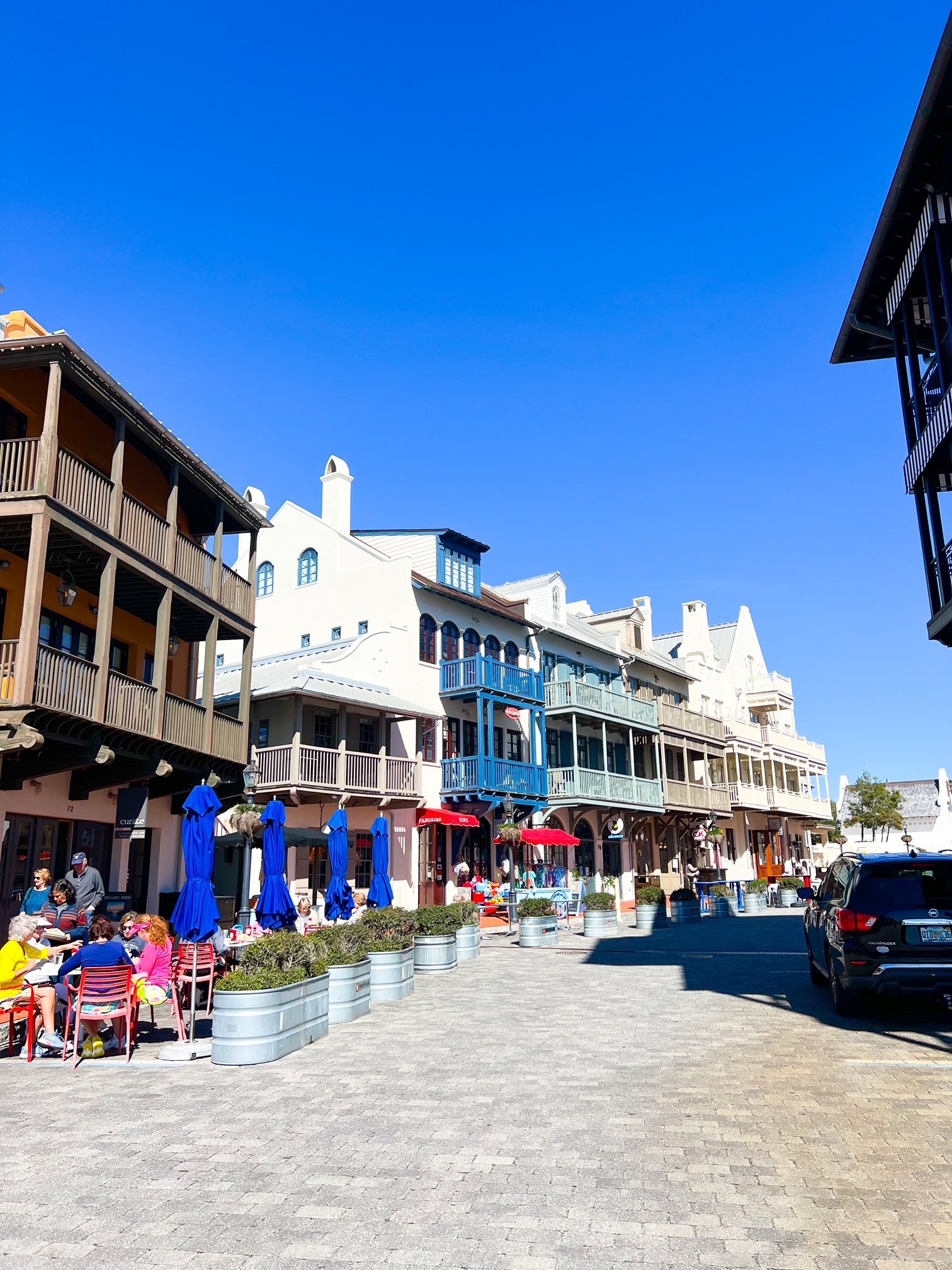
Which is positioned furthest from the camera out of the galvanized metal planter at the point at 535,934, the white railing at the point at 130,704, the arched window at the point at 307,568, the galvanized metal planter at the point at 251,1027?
the arched window at the point at 307,568

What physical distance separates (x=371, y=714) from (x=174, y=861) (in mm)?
7299

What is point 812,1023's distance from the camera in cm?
1009

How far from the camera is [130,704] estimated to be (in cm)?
1602

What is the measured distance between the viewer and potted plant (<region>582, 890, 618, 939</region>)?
22.7 m

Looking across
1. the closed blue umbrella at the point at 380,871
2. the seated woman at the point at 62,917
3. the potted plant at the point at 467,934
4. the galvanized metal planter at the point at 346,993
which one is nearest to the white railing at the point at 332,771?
the closed blue umbrella at the point at 380,871

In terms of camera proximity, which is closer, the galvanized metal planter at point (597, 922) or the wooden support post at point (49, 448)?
the wooden support post at point (49, 448)

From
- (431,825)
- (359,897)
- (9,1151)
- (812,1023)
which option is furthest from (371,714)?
(9,1151)

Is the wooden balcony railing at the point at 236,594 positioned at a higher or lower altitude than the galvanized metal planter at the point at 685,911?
higher

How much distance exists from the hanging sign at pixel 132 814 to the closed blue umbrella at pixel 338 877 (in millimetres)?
3577

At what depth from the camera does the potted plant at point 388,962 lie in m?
12.6

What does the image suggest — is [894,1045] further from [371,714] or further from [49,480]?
[371,714]

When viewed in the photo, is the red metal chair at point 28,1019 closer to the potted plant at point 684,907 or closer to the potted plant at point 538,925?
the potted plant at point 538,925

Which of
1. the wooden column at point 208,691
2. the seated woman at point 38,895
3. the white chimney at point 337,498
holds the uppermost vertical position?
the white chimney at point 337,498

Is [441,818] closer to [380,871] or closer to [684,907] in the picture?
[380,871]
